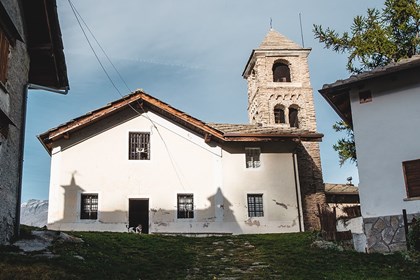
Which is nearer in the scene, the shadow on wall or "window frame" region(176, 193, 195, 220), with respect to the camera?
the shadow on wall

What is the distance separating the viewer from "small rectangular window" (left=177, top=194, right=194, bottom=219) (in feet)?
81.5

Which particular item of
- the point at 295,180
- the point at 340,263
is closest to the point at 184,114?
the point at 295,180

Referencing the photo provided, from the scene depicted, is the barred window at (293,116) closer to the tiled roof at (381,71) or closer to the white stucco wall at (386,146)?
the tiled roof at (381,71)

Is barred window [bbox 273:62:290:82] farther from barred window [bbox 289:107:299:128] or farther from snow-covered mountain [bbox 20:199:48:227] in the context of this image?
snow-covered mountain [bbox 20:199:48:227]

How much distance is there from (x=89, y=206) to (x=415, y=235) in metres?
14.6

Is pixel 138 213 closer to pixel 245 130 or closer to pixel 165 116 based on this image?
pixel 165 116

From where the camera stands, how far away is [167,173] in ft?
82.8

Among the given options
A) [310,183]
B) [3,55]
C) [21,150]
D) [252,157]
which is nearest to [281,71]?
[310,183]

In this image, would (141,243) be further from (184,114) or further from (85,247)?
(184,114)

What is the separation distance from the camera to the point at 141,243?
18.0m

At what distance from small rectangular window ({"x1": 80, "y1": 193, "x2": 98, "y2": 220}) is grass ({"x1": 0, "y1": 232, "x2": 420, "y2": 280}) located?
209 inches

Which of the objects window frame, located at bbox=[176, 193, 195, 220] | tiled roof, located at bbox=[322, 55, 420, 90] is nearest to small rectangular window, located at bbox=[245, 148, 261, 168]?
window frame, located at bbox=[176, 193, 195, 220]

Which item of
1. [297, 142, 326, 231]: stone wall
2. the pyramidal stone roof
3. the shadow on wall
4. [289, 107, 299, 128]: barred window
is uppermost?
the pyramidal stone roof

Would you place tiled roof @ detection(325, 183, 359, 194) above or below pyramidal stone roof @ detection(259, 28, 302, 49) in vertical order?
below
